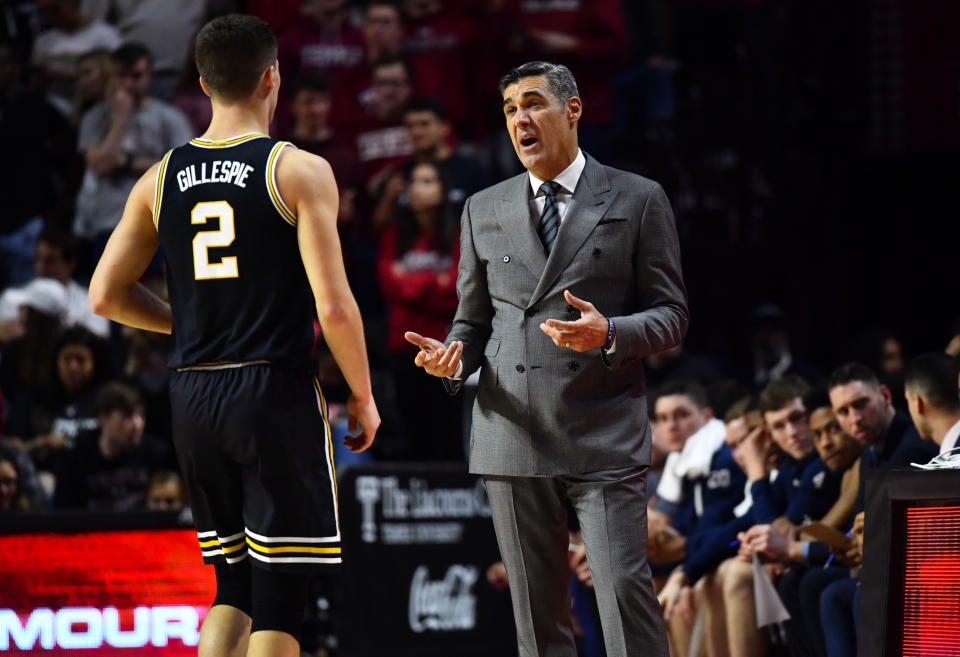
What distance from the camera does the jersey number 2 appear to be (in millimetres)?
4059

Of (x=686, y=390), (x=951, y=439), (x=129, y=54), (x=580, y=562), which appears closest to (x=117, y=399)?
(x=129, y=54)

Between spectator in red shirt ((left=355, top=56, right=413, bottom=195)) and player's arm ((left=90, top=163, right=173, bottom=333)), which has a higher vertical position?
spectator in red shirt ((left=355, top=56, right=413, bottom=195))

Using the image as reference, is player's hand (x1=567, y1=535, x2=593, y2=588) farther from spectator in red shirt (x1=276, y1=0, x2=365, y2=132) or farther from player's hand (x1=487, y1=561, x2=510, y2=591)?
spectator in red shirt (x1=276, y1=0, x2=365, y2=132)

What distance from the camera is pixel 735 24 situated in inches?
457

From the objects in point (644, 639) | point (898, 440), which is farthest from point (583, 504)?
point (898, 440)

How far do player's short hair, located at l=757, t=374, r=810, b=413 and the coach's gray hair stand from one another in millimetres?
2531

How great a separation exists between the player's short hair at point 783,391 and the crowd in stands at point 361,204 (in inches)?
4.8

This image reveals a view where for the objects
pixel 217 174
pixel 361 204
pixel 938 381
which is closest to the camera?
pixel 217 174

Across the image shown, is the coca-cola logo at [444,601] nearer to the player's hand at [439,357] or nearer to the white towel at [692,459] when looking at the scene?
the white towel at [692,459]

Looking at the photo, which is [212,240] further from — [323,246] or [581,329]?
[581,329]

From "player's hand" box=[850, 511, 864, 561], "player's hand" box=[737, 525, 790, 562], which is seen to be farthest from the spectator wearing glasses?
"player's hand" box=[850, 511, 864, 561]

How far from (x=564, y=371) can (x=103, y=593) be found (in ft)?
10.7

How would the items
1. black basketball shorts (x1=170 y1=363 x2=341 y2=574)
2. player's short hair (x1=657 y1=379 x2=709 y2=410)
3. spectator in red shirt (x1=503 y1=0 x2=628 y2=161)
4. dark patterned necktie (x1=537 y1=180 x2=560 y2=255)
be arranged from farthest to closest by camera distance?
spectator in red shirt (x1=503 y1=0 x2=628 y2=161), player's short hair (x1=657 y1=379 x2=709 y2=410), dark patterned necktie (x1=537 y1=180 x2=560 y2=255), black basketball shorts (x1=170 y1=363 x2=341 y2=574)

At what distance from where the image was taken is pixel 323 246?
3977 millimetres
